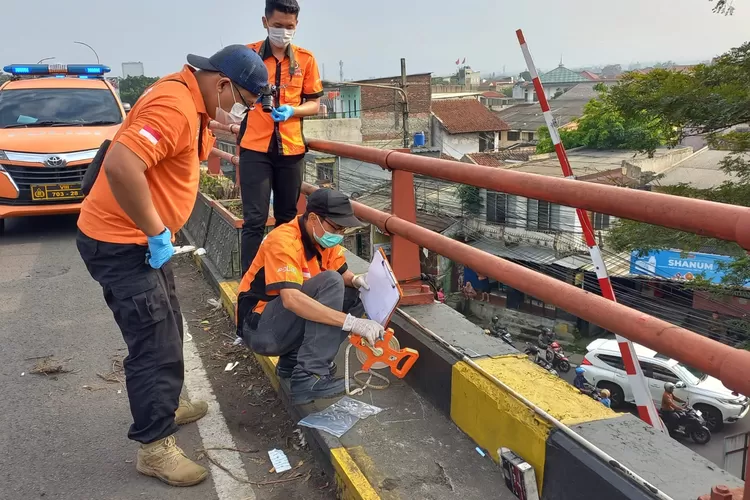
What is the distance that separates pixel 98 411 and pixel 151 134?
1.86m

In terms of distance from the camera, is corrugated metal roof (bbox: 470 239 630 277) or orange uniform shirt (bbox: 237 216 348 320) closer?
orange uniform shirt (bbox: 237 216 348 320)

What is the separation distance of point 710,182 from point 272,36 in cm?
2572

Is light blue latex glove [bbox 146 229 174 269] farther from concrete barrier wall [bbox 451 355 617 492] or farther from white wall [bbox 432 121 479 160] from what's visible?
white wall [bbox 432 121 479 160]

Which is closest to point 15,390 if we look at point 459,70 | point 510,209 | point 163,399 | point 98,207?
point 163,399

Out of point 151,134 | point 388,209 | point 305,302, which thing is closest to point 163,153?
point 151,134

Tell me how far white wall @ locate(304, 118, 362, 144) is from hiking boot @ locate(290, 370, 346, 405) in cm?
3051

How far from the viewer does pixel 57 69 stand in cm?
920

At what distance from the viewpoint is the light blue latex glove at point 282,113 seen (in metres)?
3.87

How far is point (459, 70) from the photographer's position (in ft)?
307

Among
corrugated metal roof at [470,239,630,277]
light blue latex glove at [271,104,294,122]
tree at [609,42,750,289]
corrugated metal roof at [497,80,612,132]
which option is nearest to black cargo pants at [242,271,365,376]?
light blue latex glove at [271,104,294,122]

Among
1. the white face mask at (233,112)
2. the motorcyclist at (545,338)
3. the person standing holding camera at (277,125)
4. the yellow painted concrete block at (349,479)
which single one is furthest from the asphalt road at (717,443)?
the white face mask at (233,112)

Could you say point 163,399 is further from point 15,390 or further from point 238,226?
point 238,226

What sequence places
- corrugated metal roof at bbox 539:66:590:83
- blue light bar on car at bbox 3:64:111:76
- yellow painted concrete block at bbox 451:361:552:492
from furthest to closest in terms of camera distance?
corrugated metal roof at bbox 539:66:590:83 → blue light bar on car at bbox 3:64:111:76 → yellow painted concrete block at bbox 451:361:552:492

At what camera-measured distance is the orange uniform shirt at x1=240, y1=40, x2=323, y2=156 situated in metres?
4.02
